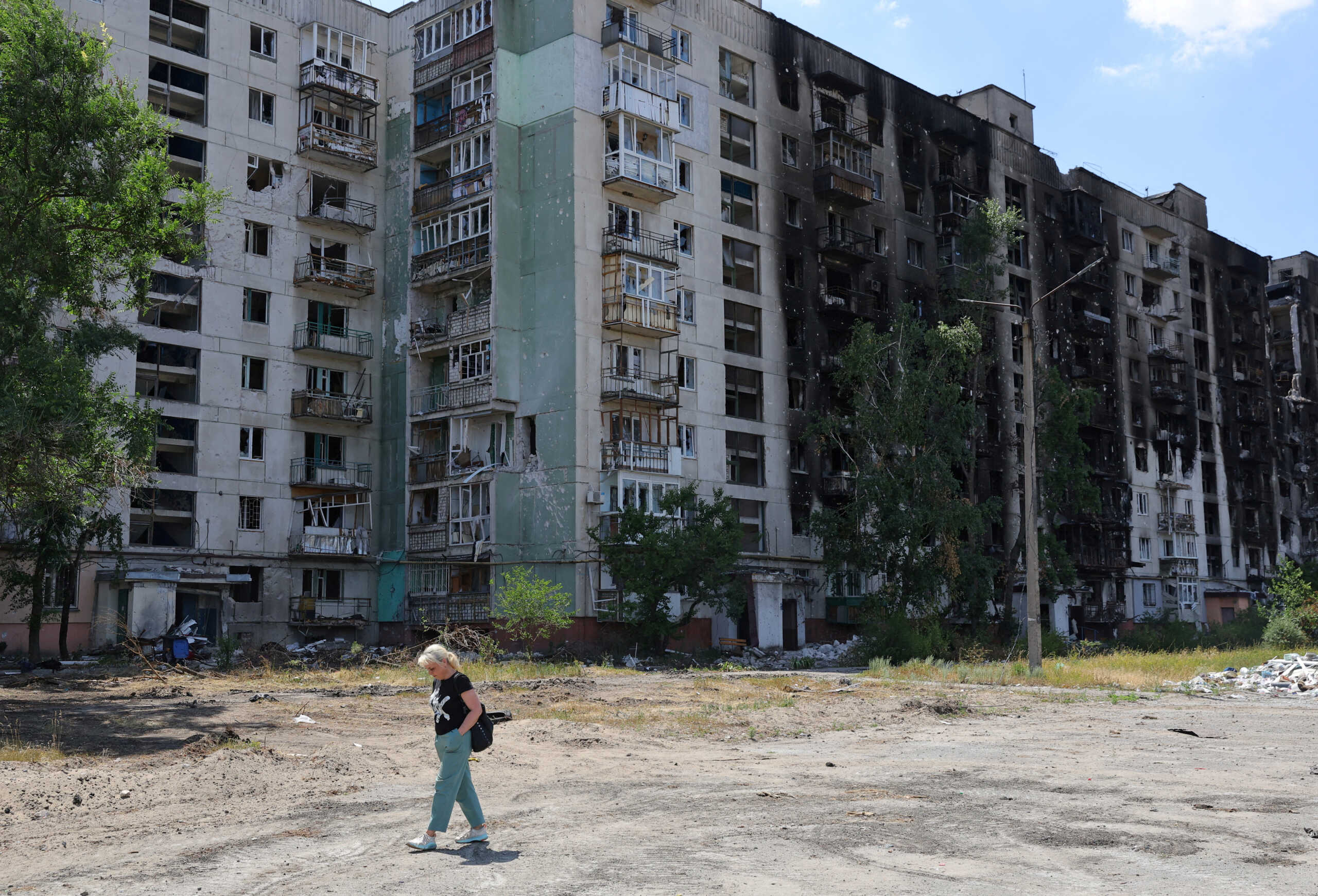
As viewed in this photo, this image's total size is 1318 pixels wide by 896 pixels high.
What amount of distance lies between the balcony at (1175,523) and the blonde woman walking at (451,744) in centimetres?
6833

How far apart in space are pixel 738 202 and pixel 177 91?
2280cm

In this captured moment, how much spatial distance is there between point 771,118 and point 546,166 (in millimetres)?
12547

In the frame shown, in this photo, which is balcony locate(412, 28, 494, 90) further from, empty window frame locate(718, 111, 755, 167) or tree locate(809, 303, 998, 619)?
tree locate(809, 303, 998, 619)

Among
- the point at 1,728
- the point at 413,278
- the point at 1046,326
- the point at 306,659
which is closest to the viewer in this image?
the point at 1,728

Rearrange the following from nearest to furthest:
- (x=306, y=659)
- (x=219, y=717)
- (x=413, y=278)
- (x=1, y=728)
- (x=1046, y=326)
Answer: (x=1, y=728) < (x=219, y=717) < (x=306, y=659) < (x=413, y=278) < (x=1046, y=326)

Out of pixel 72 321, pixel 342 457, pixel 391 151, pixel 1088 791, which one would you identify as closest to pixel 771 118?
pixel 391 151

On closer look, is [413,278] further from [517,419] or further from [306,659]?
[306,659]

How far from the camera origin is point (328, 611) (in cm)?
4606

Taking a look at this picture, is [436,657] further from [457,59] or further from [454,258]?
[457,59]

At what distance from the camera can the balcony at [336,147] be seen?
153 ft

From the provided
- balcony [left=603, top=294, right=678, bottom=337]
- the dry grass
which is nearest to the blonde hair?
the dry grass

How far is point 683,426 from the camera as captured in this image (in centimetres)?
4662

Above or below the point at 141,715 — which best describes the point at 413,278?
above

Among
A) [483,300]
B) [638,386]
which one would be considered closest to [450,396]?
[483,300]
